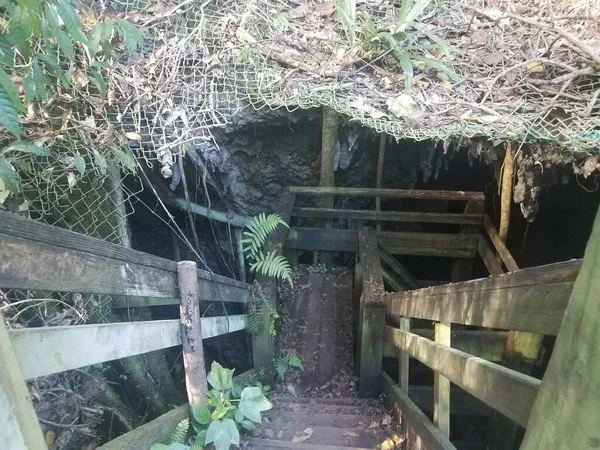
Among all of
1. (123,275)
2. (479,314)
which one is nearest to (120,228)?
(123,275)

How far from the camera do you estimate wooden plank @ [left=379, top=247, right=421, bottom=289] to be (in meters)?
5.97

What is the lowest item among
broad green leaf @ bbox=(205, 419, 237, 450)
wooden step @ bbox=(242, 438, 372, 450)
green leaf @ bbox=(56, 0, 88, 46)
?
wooden step @ bbox=(242, 438, 372, 450)

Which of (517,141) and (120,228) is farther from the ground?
(517,141)

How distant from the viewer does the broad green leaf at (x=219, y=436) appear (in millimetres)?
2301

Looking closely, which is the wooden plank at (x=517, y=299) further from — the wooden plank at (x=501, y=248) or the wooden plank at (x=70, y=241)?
the wooden plank at (x=501, y=248)

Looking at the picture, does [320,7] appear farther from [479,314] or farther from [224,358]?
[224,358]

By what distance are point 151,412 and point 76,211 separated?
170 cm

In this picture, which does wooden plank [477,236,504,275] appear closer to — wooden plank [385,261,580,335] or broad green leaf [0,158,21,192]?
wooden plank [385,261,580,335]

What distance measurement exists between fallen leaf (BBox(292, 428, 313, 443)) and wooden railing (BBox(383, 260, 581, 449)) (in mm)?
718

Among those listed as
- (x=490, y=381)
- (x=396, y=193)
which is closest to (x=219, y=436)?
(x=490, y=381)

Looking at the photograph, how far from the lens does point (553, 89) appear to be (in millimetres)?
3557

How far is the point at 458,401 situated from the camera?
140 inches

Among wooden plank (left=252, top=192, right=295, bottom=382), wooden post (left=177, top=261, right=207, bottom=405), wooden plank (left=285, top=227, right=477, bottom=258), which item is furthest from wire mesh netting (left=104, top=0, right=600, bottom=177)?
wooden plank (left=285, top=227, right=477, bottom=258)

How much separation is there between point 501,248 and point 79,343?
445 cm
